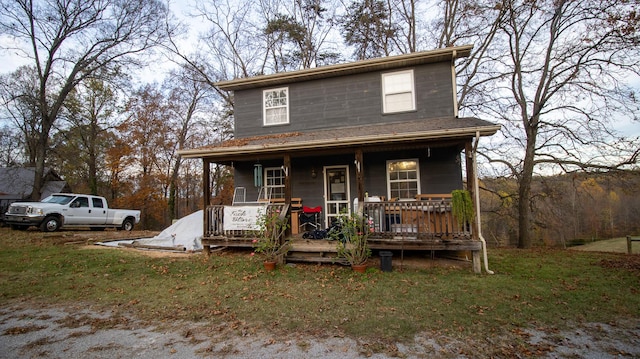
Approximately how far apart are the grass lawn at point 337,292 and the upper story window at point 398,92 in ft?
16.9

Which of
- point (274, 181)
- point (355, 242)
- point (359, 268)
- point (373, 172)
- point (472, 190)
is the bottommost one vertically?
point (359, 268)

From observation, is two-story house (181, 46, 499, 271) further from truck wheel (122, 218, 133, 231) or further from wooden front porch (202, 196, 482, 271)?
truck wheel (122, 218, 133, 231)

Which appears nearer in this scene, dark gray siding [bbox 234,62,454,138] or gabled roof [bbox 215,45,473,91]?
gabled roof [bbox 215,45,473,91]

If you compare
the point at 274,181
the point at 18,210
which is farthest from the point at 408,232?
the point at 18,210

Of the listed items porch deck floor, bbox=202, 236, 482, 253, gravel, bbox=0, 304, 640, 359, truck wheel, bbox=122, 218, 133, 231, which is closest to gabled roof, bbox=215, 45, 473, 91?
porch deck floor, bbox=202, 236, 482, 253

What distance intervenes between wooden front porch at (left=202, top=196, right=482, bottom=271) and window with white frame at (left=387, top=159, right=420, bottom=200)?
214 cm

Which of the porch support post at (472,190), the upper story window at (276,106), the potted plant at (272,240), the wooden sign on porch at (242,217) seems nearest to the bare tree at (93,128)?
the upper story window at (276,106)

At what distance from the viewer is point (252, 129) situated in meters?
10.9

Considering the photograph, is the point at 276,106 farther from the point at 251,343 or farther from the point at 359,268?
the point at 251,343

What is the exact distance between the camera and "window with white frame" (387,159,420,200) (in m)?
9.21

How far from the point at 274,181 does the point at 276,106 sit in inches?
107

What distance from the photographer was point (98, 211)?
13.5 metres

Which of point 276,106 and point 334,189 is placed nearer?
point 334,189

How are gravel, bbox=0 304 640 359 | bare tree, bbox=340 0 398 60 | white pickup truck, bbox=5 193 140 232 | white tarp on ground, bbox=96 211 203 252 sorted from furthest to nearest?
bare tree, bbox=340 0 398 60, white pickup truck, bbox=5 193 140 232, white tarp on ground, bbox=96 211 203 252, gravel, bbox=0 304 640 359
